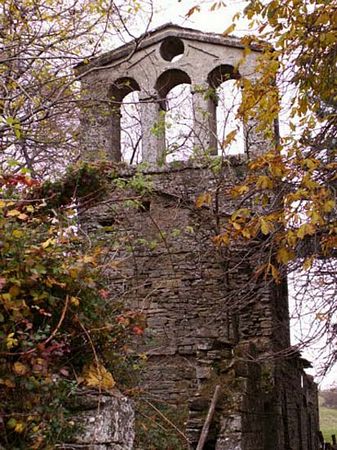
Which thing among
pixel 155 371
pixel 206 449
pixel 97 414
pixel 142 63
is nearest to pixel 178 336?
pixel 155 371

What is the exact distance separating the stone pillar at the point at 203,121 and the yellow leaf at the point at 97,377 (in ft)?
30.3

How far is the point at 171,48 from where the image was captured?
14.2 metres

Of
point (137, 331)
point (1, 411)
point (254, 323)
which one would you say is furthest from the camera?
point (254, 323)

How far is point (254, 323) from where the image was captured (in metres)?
12.9

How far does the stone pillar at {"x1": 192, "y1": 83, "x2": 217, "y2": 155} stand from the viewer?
13180 millimetres

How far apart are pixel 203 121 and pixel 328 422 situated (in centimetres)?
2517

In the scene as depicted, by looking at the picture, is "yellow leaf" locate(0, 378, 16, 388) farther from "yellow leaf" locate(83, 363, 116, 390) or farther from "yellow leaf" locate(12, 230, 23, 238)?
"yellow leaf" locate(12, 230, 23, 238)

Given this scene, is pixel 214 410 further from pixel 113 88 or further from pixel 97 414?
pixel 113 88

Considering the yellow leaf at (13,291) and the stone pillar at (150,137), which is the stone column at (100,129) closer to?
the stone pillar at (150,137)

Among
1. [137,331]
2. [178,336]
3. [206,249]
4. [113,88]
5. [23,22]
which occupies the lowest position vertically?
[137,331]

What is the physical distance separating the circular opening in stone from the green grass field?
61.9 feet

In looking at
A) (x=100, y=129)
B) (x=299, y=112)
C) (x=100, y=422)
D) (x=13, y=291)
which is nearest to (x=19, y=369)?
(x=13, y=291)

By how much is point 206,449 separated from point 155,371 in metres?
4.43

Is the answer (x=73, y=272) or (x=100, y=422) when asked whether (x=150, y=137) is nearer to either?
(x=73, y=272)
